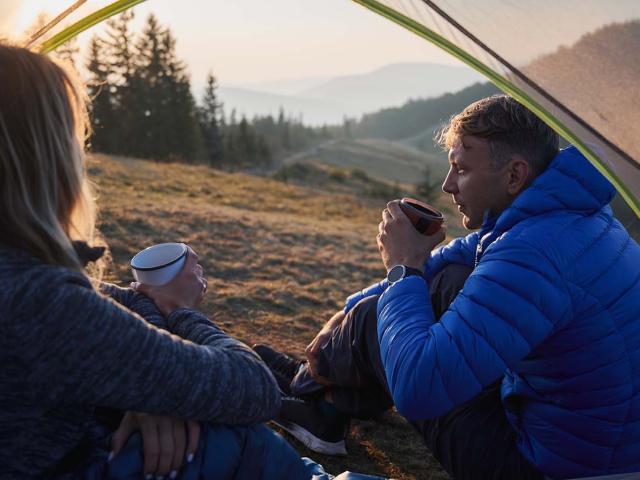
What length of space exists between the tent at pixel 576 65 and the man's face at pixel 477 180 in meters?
0.22

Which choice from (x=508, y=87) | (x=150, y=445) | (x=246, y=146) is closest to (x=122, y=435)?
(x=150, y=445)

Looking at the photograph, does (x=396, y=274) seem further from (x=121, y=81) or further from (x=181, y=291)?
(x=121, y=81)

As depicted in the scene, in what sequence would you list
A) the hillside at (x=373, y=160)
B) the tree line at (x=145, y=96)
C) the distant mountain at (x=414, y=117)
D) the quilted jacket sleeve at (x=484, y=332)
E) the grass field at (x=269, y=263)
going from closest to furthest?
the quilted jacket sleeve at (x=484, y=332)
the grass field at (x=269, y=263)
the tree line at (x=145, y=96)
the hillside at (x=373, y=160)
the distant mountain at (x=414, y=117)

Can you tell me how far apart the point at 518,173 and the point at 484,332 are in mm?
640

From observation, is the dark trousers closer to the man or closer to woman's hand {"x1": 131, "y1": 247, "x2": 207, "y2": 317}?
the man

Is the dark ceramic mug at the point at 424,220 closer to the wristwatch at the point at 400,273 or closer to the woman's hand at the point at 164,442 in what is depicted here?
the wristwatch at the point at 400,273

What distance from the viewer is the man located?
79.6 inches

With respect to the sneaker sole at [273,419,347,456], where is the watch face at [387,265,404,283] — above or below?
above

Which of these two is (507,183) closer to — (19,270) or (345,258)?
(19,270)

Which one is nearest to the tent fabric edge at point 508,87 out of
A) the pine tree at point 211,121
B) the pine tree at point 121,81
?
the pine tree at point 121,81

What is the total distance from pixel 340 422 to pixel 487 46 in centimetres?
175

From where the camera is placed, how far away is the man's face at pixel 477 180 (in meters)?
2.38

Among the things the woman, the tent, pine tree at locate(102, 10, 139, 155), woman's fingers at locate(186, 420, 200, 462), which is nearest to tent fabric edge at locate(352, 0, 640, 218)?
the tent

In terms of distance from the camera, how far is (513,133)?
7.75ft
